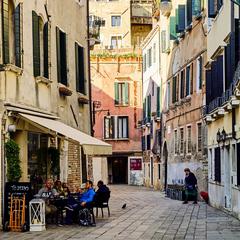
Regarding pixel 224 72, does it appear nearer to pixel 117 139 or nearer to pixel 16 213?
pixel 16 213

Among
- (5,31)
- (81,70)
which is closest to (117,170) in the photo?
(81,70)

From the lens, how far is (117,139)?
5525 centimetres

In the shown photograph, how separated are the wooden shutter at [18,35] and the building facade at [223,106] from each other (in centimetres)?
527

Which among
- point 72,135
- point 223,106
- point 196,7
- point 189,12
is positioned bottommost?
point 72,135

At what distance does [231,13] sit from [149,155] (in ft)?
94.0

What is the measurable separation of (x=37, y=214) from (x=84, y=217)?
1.79 metres

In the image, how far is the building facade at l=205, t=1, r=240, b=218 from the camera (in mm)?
19484

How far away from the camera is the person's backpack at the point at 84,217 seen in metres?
17.7

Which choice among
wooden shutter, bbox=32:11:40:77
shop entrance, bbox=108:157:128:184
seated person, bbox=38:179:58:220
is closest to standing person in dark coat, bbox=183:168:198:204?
seated person, bbox=38:179:58:220

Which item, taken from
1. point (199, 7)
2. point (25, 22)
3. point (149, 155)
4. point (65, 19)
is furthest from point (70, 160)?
point (149, 155)

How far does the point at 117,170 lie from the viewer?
59562 millimetres

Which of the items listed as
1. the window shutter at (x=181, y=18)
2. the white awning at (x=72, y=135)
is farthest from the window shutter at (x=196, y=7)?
the white awning at (x=72, y=135)

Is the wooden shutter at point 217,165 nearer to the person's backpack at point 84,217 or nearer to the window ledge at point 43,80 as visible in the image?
the window ledge at point 43,80

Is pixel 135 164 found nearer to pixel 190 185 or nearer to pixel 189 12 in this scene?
pixel 189 12
